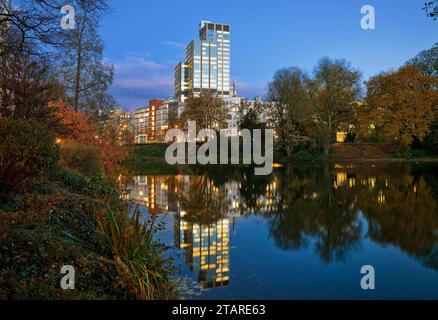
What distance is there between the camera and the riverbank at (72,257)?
15.4 feet

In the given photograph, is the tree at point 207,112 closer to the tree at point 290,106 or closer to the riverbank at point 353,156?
the riverbank at point 353,156

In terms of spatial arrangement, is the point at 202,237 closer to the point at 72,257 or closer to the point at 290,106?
the point at 72,257

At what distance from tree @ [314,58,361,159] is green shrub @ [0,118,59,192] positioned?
135ft

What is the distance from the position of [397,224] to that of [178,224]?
649cm

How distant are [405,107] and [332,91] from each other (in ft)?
31.0

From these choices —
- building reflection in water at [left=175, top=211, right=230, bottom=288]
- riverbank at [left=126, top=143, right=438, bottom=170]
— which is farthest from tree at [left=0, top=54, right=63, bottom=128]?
riverbank at [left=126, top=143, right=438, bottom=170]

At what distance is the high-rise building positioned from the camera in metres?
159

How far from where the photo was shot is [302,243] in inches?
353

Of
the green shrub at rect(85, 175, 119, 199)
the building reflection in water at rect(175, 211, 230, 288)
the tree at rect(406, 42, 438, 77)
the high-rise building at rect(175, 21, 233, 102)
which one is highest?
the high-rise building at rect(175, 21, 233, 102)

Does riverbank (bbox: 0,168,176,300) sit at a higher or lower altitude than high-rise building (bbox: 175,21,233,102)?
lower

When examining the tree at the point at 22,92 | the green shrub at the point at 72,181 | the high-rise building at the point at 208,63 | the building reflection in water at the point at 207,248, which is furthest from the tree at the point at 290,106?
the high-rise building at the point at 208,63

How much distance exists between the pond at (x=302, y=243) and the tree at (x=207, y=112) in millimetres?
43708

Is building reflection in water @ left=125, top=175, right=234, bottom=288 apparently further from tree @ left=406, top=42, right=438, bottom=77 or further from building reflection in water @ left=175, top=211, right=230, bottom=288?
tree @ left=406, top=42, right=438, bottom=77

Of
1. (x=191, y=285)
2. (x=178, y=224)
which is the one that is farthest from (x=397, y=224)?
(x=191, y=285)
